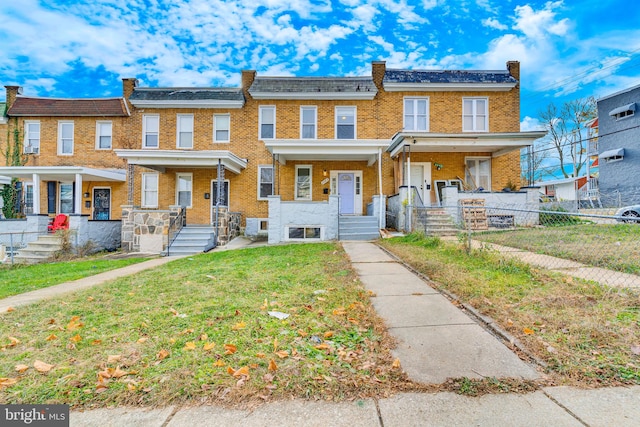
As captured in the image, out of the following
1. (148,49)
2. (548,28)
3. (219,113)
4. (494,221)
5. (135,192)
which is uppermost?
(548,28)

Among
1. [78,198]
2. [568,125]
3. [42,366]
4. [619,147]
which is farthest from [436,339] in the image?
[568,125]

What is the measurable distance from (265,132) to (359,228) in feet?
23.4

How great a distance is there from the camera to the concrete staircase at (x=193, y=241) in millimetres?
11430

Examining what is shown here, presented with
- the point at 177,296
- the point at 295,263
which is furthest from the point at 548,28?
the point at 177,296

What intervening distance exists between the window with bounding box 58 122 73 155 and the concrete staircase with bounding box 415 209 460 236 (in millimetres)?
17484

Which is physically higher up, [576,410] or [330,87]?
[330,87]

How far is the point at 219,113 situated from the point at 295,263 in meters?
11.3

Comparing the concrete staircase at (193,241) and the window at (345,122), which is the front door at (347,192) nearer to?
the window at (345,122)

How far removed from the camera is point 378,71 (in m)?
15.1

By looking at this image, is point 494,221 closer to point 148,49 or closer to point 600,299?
point 600,299

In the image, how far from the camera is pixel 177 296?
175 inches

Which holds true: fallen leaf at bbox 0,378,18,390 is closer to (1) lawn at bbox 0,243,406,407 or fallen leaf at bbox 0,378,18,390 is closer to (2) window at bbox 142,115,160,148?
(1) lawn at bbox 0,243,406,407

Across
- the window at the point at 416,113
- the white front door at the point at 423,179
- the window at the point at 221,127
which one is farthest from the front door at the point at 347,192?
the window at the point at 221,127

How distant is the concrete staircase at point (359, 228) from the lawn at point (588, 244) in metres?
4.50
